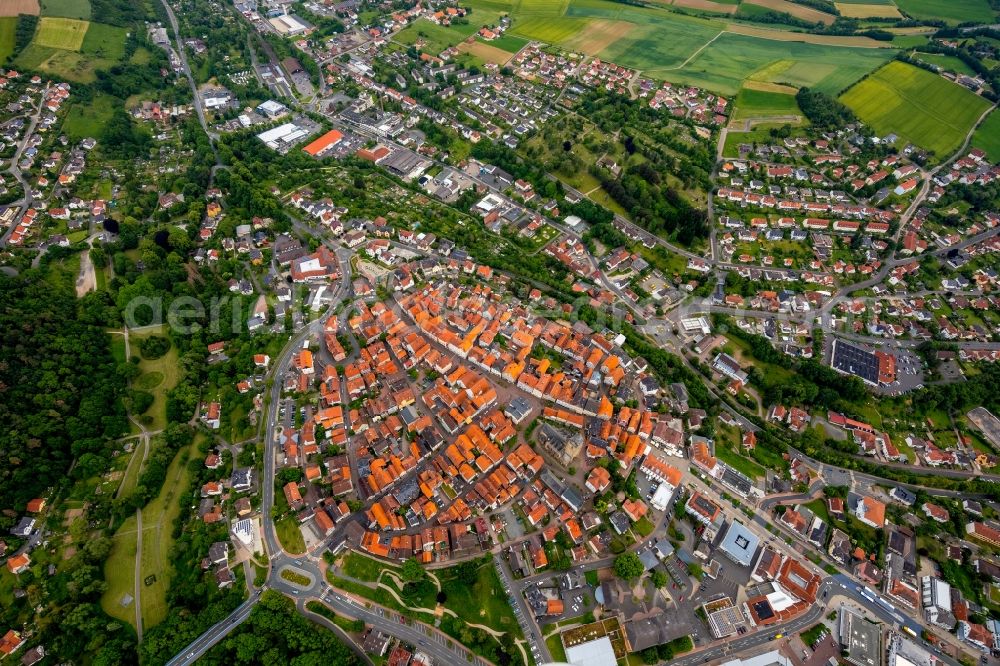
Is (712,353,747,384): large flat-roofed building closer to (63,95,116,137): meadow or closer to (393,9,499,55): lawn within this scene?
(393,9,499,55): lawn

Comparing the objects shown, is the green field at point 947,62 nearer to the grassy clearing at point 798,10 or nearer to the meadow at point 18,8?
the grassy clearing at point 798,10

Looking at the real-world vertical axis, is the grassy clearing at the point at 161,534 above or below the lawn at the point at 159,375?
below

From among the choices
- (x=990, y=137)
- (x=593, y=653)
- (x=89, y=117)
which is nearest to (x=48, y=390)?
(x=593, y=653)

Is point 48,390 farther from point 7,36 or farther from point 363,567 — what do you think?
point 7,36

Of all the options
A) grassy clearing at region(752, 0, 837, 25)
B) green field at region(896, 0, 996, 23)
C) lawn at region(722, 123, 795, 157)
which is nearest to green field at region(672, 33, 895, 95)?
lawn at region(722, 123, 795, 157)

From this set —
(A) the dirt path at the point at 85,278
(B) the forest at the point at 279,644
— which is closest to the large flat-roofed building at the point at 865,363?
(B) the forest at the point at 279,644

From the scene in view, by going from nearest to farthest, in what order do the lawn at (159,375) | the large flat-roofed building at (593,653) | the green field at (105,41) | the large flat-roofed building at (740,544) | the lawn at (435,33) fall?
the large flat-roofed building at (593,653) → the large flat-roofed building at (740,544) → the lawn at (159,375) → the green field at (105,41) → the lawn at (435,33)

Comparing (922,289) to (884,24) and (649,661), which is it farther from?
(884,24)
